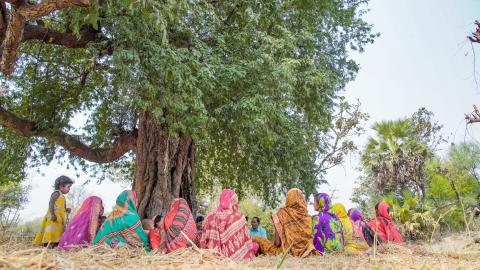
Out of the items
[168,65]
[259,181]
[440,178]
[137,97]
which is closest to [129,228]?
[137,97]

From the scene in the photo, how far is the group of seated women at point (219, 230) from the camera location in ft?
18.3

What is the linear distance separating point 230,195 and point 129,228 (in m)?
1.53

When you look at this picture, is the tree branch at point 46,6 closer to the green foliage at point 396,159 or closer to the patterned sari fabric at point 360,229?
the patterned sari fabric at point 360,229

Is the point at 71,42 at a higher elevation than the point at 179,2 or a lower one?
higher

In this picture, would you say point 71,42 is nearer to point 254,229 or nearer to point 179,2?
point 179,2

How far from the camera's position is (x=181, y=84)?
6.27 metres

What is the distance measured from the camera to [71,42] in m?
8.02

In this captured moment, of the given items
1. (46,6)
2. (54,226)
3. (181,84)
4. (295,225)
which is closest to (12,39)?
(46,6)

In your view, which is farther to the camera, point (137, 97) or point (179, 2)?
point (137, 97)

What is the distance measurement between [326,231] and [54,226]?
4531 mm

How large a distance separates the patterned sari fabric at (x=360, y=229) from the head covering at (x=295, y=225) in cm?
186

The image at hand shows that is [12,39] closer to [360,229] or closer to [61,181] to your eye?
[61,181]

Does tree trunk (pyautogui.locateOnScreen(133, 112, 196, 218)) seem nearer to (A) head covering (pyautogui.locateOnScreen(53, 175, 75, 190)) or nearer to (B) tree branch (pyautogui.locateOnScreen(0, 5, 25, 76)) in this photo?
(A) head covering (pyautogui.locateOnScreen(53, 175, 75, 190))

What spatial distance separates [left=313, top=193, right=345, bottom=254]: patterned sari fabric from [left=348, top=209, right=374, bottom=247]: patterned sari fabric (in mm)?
1306
